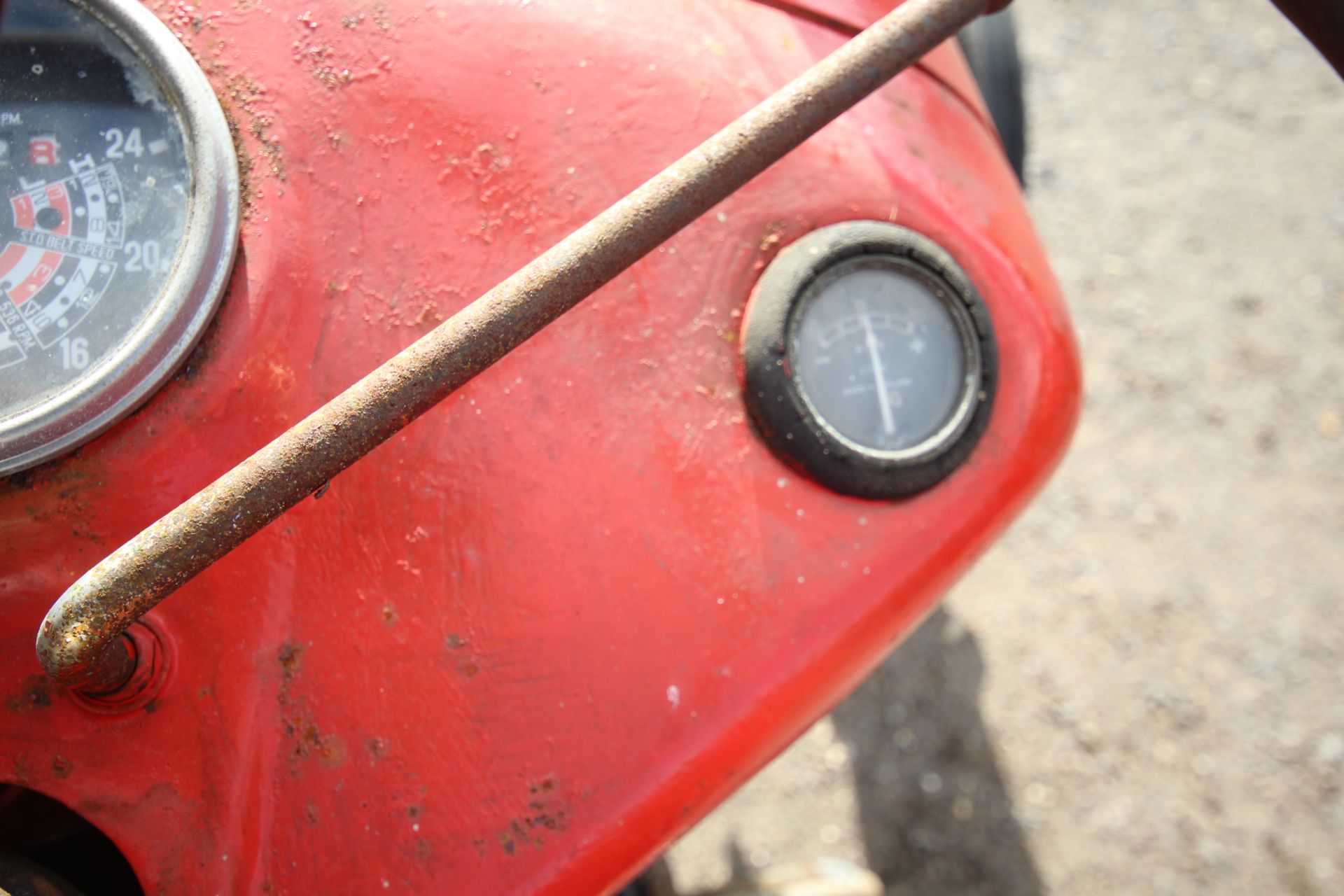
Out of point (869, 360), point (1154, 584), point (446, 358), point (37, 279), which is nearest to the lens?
point (446, 358)

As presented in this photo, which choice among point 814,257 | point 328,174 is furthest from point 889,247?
point 328,174

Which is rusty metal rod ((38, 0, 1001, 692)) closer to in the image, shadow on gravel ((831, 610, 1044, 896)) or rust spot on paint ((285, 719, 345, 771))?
rust spot on paint ((285, 719, 345, 771))

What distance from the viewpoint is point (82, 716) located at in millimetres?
916

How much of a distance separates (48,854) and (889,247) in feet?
3.70

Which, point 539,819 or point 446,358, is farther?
point 539,819

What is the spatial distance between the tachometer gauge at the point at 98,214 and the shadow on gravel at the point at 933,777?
5.47 ft

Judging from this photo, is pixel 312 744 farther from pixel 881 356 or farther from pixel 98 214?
pixel 881 356

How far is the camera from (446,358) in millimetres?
770

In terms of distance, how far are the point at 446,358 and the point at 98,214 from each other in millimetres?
422

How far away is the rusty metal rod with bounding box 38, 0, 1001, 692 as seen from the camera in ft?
2.35

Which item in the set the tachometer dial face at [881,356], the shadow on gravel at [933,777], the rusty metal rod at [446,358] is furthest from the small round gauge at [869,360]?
the shadow on gravel at [933,777]

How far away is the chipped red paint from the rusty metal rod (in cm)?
15

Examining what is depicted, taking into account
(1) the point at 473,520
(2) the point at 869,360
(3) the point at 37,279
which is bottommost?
(2) the point at 869,360

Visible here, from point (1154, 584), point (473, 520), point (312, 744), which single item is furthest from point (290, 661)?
point (1154, 584)
